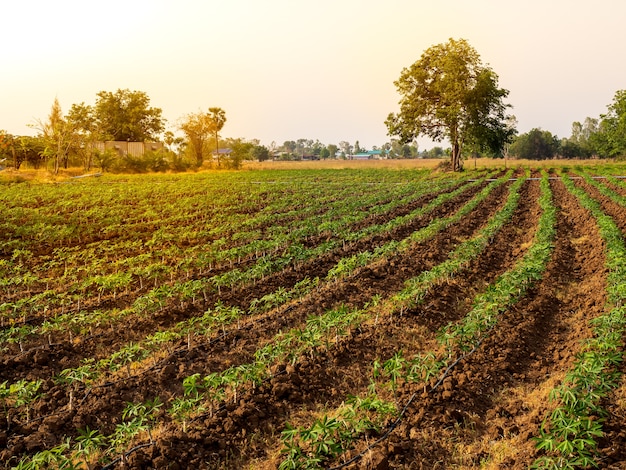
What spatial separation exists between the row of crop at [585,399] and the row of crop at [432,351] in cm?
117

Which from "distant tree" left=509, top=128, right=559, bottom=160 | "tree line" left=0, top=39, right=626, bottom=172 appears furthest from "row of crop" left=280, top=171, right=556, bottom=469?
"distant tree" left=509, top=128, right=559, bottom=160

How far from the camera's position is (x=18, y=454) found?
4371mm

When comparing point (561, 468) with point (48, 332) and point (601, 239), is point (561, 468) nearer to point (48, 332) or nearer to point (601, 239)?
point (48, 332)

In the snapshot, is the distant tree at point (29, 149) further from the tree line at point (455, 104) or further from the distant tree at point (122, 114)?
the tree line at point (455, 104)

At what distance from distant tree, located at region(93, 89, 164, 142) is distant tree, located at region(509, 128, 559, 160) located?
61.4 m

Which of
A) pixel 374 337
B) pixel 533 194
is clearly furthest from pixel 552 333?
pixel 533 194

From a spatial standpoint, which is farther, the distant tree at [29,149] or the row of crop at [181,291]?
the distant tree at [29,149]

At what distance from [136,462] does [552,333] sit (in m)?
5.36

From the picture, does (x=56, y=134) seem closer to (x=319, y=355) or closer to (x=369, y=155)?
(x=319, y=355)

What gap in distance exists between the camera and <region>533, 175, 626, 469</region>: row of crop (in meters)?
3.69

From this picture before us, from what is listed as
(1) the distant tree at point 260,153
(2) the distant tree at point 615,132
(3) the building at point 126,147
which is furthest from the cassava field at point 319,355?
(1) the distant tree at point 260,153

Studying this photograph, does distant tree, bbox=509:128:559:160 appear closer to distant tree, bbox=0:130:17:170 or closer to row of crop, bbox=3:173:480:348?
distant tree, bbox=0:130:17:170

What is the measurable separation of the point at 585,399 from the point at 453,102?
40531 millimetres

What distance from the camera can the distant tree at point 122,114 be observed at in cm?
6025
